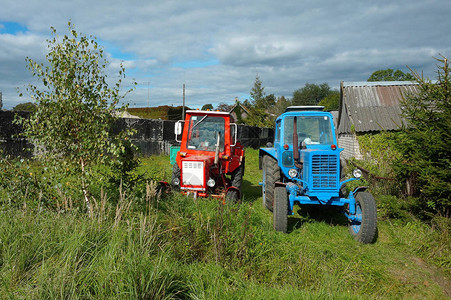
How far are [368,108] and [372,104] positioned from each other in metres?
0.33

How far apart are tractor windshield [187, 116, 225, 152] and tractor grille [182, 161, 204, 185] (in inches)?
43.7

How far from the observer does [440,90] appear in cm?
530

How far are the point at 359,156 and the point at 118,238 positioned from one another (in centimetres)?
1262

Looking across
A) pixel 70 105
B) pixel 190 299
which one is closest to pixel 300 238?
pixel 190 299

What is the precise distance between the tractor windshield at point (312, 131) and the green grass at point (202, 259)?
1.86m

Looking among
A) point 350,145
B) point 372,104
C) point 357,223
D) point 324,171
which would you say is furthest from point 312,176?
point 372,104

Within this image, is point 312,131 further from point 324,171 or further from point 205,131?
point 205,131

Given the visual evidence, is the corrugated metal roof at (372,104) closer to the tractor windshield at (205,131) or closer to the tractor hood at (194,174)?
the tractor windshield at (205,131)

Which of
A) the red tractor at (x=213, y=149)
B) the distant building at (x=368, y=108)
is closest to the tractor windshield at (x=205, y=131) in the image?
the red tractor at (x=213, y=149)

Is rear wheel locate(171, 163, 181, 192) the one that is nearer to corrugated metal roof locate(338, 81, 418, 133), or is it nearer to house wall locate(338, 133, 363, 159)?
house wall locate(338, 133, 363, 159)

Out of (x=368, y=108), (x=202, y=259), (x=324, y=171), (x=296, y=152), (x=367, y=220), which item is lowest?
(x=202, y=259)

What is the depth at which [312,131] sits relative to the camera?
6457mm

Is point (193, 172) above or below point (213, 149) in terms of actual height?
below

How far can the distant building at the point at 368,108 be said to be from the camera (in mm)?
13727
